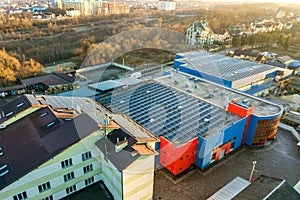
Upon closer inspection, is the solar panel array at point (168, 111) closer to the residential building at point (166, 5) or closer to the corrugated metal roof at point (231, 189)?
the corrugated metal roof at point (231, 189)

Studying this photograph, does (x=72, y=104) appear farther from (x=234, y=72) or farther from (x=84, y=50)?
(x=84, y=50)

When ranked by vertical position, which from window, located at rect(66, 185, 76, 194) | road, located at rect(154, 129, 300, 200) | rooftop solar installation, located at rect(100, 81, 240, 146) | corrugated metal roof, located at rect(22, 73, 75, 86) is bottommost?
road, located at rect(154, 129, 300, 200)

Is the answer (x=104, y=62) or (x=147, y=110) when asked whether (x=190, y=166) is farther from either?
(x=104, y=62)


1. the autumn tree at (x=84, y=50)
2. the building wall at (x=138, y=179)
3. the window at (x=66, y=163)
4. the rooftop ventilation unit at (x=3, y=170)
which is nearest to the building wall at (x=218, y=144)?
the building wall at (x=138, y=179)

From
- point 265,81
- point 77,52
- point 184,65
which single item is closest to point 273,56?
point 265,81

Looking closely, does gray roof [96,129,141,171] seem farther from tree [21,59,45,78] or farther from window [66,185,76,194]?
tree [21,59,45,78]

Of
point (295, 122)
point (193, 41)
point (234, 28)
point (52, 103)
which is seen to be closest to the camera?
point (52, 103)

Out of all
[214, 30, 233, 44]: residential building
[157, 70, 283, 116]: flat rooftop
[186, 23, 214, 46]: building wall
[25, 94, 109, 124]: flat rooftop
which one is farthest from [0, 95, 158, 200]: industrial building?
[214, 30, 233, 44]: residential building
